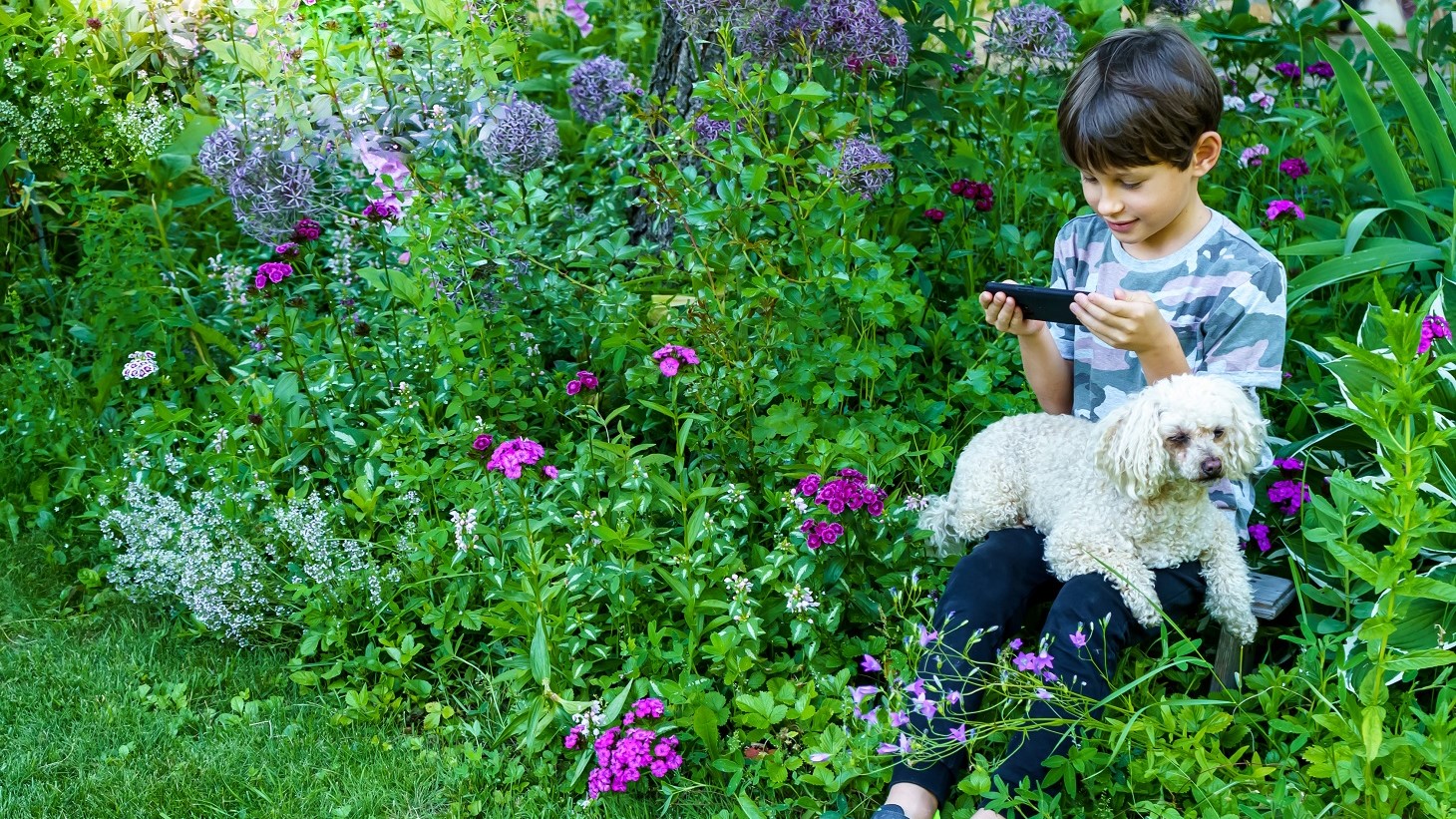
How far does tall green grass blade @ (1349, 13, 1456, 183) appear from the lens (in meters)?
3.14

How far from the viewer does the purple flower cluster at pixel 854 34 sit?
2961 mm

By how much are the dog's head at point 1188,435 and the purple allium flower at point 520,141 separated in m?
1.91

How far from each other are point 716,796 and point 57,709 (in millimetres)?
1551

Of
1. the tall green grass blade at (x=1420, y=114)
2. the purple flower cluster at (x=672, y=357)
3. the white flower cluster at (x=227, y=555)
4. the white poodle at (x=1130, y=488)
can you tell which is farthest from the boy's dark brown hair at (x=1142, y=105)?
the white flower cluster at (x=227, y=555)

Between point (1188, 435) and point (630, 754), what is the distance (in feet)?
3.95

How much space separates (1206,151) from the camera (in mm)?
2449

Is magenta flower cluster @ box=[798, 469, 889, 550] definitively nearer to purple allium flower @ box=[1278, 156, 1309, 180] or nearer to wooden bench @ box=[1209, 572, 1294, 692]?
wooden bench @ box=[1209, 572, 1294, 692]

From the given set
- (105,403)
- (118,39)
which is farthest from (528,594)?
(118,39)

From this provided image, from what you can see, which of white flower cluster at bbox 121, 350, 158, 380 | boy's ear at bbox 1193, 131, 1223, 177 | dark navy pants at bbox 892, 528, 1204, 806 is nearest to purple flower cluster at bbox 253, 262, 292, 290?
white flower cluster at bbox 121, 350, 158, 380

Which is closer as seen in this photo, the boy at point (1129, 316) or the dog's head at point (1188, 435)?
the dog's head at point (1188, 435)

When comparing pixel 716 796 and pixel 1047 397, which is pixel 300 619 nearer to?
pixel 716 796

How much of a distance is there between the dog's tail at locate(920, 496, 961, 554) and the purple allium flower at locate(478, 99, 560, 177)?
1531 mm

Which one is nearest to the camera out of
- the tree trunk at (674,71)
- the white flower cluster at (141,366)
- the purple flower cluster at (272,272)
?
the purple flower cluster at (272,272)

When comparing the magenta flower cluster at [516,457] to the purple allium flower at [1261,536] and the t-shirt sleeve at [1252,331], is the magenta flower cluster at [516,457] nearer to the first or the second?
the t-shirt sleeve at [1252,331]
